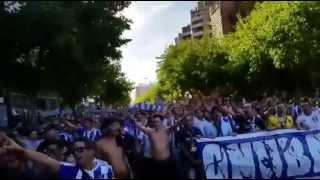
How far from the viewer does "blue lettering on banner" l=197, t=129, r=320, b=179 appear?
10.2m

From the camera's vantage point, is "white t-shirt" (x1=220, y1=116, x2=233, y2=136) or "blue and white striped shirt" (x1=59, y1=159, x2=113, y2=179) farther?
"white t-shirt" (x1=220, y1=116, x2=233, y2=136)

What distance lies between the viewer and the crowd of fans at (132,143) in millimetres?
6168

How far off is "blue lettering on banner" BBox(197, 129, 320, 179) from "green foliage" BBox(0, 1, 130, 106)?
743 cm

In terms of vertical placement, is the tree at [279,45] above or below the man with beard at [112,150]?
above

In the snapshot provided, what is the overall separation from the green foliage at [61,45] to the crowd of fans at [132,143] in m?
2.95

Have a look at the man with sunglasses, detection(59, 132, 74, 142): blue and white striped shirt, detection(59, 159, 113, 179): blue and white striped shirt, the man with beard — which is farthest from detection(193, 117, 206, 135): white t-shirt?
detection(59, 159, 113, 179): blue and white striped shirt

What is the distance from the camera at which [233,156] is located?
10.4 m

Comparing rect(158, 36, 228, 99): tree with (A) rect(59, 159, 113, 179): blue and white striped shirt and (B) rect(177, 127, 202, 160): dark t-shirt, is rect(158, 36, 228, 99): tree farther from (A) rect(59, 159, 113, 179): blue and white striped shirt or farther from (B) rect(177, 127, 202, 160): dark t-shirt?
(A) rect(59, 159, 113, 179): blue and white striped shirt

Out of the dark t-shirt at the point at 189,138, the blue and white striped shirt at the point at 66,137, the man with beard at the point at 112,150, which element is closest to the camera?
the man with beard at the point at 112,150

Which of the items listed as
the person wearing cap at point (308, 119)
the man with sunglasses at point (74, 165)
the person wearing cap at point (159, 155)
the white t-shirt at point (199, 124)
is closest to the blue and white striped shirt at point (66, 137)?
the person wearing cap at point (159, 155)

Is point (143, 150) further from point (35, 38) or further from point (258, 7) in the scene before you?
point (258, 7)

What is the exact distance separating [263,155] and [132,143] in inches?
74.1

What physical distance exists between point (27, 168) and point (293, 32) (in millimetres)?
33421

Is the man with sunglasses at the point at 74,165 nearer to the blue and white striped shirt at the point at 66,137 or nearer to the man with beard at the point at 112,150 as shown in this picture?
the man with beard at the point at 112,150
